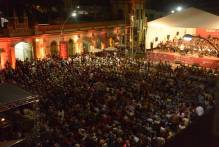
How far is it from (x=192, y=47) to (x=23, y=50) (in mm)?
17661

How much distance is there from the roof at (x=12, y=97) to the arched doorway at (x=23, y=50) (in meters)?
19.2

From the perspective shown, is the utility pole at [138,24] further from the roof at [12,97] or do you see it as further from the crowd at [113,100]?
the roof at [12,97]

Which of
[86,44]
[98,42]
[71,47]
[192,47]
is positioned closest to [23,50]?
[71,47]

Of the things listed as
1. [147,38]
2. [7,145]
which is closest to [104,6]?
[147,38]

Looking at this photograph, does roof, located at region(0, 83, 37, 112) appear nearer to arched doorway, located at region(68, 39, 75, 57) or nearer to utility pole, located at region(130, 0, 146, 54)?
arched doorway, located at region(68, 39, 75, 57)

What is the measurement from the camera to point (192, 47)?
32344mm

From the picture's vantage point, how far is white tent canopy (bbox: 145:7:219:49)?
30.1 meters

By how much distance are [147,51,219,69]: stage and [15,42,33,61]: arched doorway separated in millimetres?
12339

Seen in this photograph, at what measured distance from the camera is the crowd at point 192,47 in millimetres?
30250

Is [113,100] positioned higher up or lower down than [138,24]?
lower down

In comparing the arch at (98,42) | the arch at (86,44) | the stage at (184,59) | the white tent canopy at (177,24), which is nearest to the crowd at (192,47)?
the stage at (184,59)

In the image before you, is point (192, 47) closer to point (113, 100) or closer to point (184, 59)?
point (184, 59)

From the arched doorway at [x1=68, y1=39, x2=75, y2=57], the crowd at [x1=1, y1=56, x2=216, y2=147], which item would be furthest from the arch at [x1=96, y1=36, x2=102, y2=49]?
the crowd at [x1=1, y1=56, x2=216, y2=147]

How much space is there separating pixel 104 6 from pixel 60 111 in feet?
104
